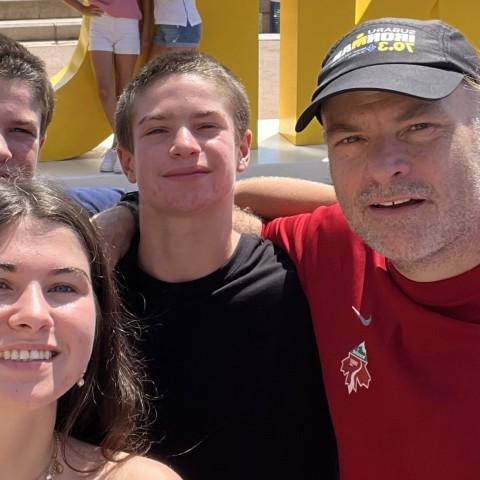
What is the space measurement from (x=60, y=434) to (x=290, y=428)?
65 cm

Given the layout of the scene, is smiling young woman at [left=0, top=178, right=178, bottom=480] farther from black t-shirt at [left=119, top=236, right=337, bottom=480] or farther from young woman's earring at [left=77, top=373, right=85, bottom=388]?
black t-shirt at [left=119, top=236, right=337, bottom=480]

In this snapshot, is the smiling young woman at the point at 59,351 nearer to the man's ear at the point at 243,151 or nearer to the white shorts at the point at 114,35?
the man's ear at the point at 243,151

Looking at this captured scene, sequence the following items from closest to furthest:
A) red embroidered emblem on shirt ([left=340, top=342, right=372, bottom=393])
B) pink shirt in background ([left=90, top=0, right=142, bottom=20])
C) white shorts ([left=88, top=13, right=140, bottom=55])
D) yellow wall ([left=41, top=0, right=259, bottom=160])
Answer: red embroidered emblem on shirt ([left=340, top=342, right=372, bottom=393]), pink shirt in background ([left=90, top=0, right=142, bottom=20]), white shorts ([left=88, top=13, right=140, bottom=55]), yellow wall ([left=41, top=0, right=259, bottom=160])

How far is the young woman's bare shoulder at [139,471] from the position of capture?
74.6 inches

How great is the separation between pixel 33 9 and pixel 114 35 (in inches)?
394

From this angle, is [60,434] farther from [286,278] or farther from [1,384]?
[286,278]

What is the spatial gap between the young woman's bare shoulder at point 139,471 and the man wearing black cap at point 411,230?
51cm

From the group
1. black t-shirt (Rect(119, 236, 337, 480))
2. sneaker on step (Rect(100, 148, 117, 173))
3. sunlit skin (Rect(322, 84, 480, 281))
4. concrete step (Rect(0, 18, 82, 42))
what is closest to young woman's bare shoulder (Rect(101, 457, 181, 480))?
black t-shirt (Rect(119, 236, 337, 480))

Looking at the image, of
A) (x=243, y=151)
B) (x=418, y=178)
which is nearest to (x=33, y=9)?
(x=243, y=151)

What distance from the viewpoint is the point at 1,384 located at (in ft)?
5.69

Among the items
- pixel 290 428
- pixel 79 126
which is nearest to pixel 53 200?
pixel 290 428

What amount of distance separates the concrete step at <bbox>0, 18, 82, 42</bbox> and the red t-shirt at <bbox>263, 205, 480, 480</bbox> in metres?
13.1

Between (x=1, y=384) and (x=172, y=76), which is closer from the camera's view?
(x=1, y=384)

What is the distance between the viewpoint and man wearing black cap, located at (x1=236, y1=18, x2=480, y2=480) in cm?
197
